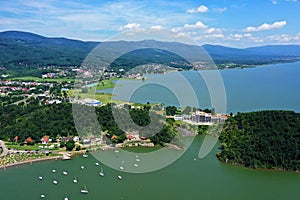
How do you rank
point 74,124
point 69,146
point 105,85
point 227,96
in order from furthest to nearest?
point 105,85 < point 227,96 < point 74,124 < point 69,146

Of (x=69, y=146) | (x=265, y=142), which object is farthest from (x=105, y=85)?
(x=265, y=142)

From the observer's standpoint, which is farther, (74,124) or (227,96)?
(227,96)

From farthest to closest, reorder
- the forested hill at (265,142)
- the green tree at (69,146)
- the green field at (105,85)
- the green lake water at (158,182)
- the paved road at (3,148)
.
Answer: the green field at (105,85)
the green tree at (69,146)
the paved road at (3,148)
the forested hill at (265,142)
the green lake water at (158,182)

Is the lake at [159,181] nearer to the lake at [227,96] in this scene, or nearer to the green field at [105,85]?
the lake at [227,96]

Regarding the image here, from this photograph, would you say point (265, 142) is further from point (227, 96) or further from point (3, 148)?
point (227, 96)

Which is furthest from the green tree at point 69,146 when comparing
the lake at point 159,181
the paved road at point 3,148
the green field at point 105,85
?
the green field at point 105,85

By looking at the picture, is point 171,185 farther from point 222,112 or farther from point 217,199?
point 222,112
